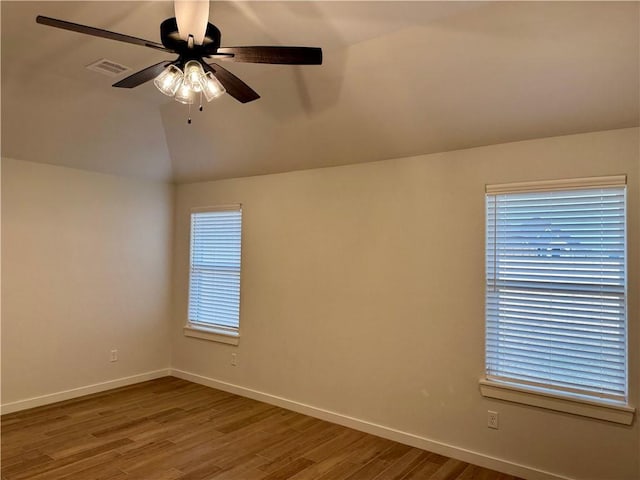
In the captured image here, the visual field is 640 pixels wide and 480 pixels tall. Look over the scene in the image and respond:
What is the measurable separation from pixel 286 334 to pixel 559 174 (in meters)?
2.81

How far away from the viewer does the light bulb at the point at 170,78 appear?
2.27m

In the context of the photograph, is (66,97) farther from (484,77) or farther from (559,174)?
(559,174)

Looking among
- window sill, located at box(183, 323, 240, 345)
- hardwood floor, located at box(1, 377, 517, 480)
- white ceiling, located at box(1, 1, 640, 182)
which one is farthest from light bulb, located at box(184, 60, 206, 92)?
window sill, located at box(183, 323, 240, 345)

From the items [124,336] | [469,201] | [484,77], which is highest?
[484,77]

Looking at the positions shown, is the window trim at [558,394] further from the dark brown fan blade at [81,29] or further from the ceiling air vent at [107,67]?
the ceiling air vent at [107,67]

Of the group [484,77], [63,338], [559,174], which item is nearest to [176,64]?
[484,77]

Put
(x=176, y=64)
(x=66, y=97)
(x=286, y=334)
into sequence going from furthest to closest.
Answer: (x=286, y=334) → (x=66, y=97) → (x=176, y=64)

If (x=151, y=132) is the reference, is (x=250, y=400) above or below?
below

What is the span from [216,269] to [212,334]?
0.74 meters

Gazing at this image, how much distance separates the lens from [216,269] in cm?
527

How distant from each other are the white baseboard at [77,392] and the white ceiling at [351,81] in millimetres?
2308

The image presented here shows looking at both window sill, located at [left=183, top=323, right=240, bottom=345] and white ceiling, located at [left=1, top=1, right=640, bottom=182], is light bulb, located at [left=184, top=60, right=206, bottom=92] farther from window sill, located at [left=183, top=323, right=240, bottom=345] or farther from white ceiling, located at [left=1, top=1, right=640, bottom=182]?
window sill, located at [left=183, top=323, right=240, bottom=345]

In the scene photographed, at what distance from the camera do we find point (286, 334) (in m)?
4.57

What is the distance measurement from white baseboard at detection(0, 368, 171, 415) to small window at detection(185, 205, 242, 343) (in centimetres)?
74
